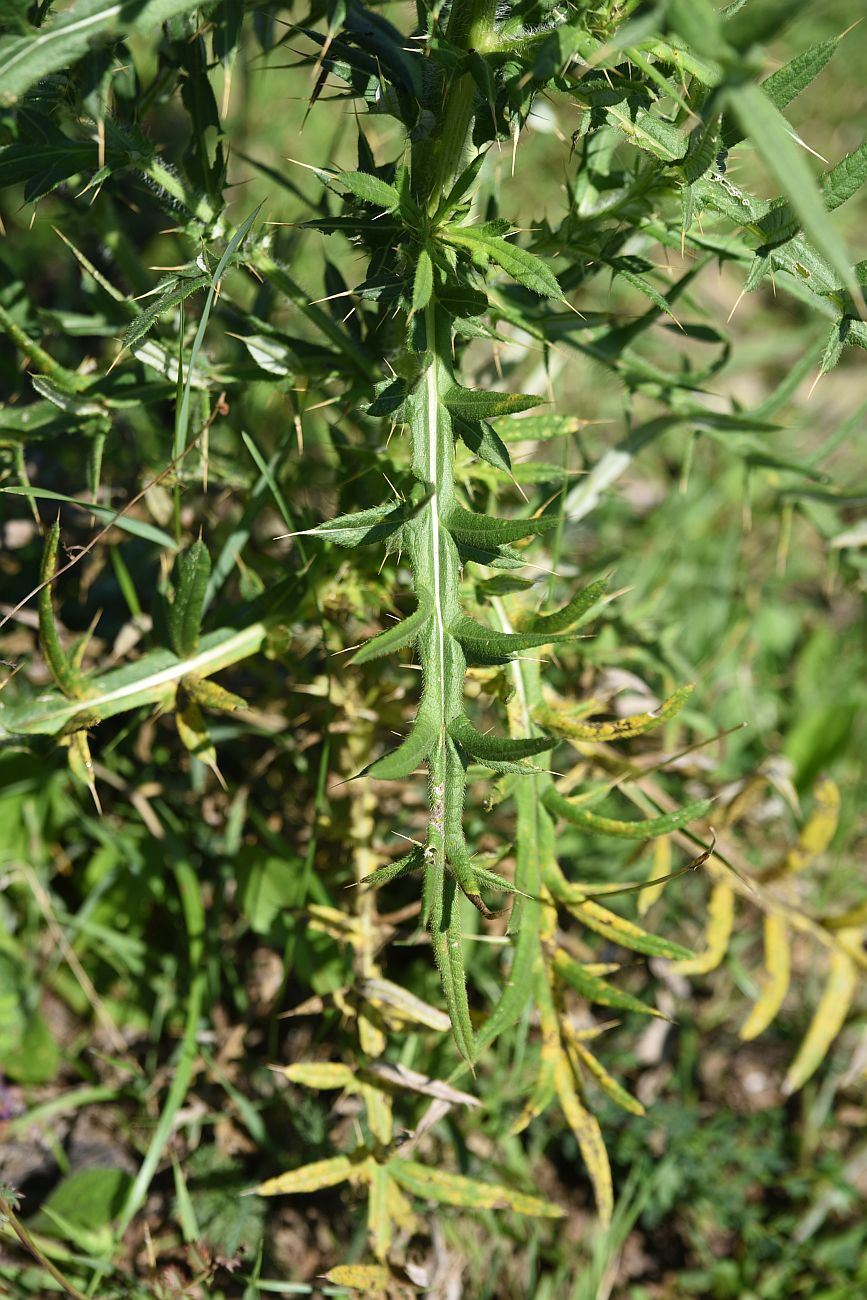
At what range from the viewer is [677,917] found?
262 centimetres

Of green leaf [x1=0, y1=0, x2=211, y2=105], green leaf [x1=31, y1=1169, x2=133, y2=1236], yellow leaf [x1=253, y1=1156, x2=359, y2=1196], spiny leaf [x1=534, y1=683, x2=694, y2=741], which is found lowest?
green leaf [x1=31, y1=1169, x2=133, y2=1236]

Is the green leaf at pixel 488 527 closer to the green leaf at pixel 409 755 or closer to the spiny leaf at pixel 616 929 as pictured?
the green leaf at pixel 409 755

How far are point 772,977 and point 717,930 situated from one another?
7.7 inches

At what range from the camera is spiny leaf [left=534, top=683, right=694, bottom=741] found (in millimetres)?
1606

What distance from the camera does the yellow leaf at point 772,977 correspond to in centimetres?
211

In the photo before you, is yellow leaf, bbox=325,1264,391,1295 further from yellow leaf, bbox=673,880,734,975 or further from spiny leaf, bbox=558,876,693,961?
yellow leaf, bbox=673,880,734,975

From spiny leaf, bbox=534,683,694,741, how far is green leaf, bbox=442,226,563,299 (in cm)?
63

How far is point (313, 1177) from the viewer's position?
5.58ft

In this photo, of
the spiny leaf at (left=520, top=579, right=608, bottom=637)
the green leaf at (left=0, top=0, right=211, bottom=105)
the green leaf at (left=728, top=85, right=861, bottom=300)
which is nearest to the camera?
the green leaf at (left=728, top=85, right=861, bottom=300)

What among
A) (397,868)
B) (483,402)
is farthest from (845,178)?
(397,868)

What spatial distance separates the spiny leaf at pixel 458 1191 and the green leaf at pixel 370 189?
1510mm

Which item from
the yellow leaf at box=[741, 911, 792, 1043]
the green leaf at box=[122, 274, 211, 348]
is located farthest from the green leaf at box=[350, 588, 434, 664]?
the yellow leaf at box=[741, 911, 792, 1043]

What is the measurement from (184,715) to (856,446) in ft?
9.42

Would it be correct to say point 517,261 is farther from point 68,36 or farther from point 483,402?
point 68,36
